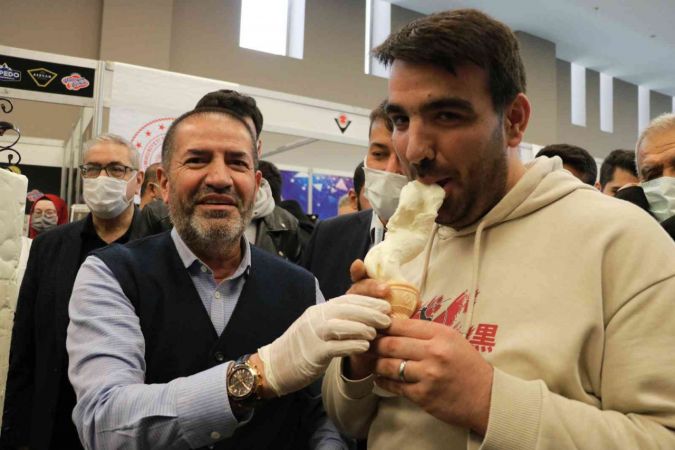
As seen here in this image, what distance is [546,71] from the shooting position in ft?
37.9

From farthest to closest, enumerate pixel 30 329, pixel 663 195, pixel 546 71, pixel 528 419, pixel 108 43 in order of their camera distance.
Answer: pixel 546 71, pixel 108 43, pixel 30 329, pixel 663 195, pixel 528 419

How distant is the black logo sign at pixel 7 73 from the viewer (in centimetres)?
365

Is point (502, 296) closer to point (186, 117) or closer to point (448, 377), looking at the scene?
point (448, 377)

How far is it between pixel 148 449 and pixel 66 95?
3.17 metres

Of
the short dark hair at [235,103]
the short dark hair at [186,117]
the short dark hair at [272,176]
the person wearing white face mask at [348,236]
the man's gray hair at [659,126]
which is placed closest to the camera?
the short dark hair at [186,117]

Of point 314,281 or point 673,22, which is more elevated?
point 673,22

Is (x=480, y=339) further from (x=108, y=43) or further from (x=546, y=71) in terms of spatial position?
(x=546, y=71)

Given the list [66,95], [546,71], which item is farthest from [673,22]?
[66,95]

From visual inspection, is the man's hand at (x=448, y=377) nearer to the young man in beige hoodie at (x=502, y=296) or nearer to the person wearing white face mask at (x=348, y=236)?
the young man in beige hoodie at (x=502, y=296)

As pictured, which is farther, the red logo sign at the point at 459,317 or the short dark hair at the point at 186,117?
the short dark hair at the point at 186,117

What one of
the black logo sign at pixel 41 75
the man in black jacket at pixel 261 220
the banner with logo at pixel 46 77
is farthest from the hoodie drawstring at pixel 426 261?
the black logo sign at pixel 41 75

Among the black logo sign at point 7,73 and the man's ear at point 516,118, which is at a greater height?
the black logo sign at point 7,73

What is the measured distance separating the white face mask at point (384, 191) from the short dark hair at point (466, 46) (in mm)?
623

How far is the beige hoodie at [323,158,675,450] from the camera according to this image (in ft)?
3.00
